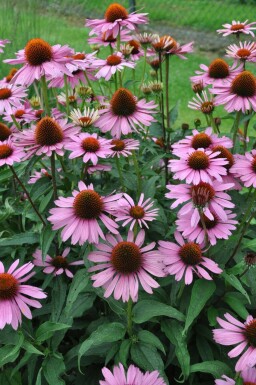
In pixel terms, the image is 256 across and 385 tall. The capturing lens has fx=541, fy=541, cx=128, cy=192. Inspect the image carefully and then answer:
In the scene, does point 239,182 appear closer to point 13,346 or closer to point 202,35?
point 13,346

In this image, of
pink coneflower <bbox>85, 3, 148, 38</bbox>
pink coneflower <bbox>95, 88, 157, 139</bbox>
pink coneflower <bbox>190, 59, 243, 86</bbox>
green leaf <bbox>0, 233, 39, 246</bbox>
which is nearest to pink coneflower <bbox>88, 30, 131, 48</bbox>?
pink coneflower <bbox>85, 3, 148, 38</bbox>

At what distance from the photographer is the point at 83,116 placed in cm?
129

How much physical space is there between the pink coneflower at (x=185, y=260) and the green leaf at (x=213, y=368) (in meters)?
0.16

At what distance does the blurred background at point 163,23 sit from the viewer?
3271 millimetres

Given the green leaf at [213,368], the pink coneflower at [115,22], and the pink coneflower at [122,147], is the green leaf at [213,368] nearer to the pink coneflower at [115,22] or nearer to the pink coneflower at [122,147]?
the pink coneflower at [122,147]

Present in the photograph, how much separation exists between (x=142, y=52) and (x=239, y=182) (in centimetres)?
79

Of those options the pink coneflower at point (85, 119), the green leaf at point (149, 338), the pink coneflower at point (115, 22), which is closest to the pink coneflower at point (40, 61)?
the pink coneflower at point (85, 119)

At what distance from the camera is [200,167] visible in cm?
105

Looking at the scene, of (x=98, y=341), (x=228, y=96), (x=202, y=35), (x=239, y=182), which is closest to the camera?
(x=98, y=341)

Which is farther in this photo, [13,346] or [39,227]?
[39,227]

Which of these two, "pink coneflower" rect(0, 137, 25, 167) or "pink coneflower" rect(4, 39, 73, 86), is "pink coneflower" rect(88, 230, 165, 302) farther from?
"pink coneflower" rect(4, 39, 73, 86)

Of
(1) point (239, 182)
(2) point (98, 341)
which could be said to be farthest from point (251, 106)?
(2) point (98, 341)

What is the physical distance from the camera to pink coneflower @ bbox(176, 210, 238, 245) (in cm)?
103

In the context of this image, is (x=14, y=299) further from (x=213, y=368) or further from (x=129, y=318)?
(x=213, y=368)
